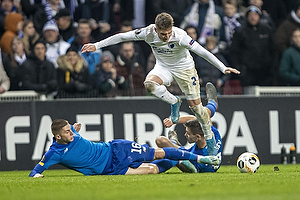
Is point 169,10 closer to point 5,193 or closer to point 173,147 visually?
point 173,147

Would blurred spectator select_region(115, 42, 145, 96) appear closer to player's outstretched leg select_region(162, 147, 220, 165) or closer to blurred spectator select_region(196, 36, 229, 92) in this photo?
blurred spectator select_region(196, 36, 229, 92)

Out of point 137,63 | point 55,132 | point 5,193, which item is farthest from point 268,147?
point 5,193

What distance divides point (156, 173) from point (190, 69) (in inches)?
79.0

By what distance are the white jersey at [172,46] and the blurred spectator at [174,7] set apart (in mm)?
4928

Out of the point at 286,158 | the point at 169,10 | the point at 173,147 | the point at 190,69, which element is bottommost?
the point at 286,158

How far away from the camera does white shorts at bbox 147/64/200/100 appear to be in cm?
1070

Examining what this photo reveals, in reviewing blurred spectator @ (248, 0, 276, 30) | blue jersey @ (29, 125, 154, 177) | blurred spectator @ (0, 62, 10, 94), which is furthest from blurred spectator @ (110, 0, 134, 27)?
blue jersey @ (29, 125, 154, 177)

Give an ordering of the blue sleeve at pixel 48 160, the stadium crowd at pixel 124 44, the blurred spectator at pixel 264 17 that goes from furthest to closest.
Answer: the blurred spectator at pixel 264 17
the stadium crowd at pixel 124 44
the blue sleeve at pixel 48 160

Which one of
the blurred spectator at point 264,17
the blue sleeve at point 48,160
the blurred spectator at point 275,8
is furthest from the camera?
the blurred spectator at point 275,8

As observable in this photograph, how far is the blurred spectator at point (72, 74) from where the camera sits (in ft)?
44.7

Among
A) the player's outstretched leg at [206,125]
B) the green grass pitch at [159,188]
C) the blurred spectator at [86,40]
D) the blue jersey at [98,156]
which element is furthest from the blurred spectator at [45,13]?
the green grass pitch at [159,188]

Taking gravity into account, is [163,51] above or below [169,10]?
below

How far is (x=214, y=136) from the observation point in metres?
10.9

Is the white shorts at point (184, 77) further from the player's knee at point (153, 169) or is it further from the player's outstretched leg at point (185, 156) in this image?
the player's knee at point (153, 169)
